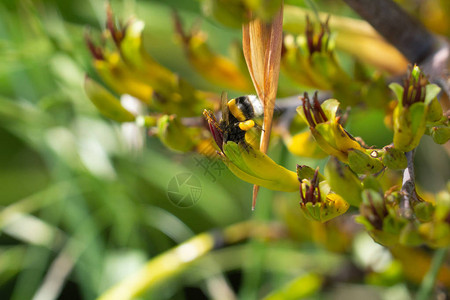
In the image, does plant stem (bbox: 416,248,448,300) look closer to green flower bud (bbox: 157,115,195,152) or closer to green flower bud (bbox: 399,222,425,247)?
green flower bud (bbox: 399,222,425,247)

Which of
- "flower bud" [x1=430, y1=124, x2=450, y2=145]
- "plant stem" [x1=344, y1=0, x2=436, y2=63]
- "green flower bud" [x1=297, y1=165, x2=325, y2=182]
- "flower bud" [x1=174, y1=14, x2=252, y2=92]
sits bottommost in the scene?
"green flower bud" [x1=297, y1=165, x2=325, y2=182]

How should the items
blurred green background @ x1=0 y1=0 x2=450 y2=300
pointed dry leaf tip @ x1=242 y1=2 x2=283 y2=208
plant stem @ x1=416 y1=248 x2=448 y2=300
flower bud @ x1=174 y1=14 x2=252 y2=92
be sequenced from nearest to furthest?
pointed dry leaf tip @ x1=242 y1=2 x2=283 y2=208 < plant stem @ x1=416 y1=248 x2=448 y2=300 < flower bud @ x1=174 y1=14 x2=252 y2=92 < blurred green background @ x1=0 y1=0 x2=450 y2=300

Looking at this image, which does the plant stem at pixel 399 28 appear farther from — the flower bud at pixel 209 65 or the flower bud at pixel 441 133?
the flower bud at pixel 209 65

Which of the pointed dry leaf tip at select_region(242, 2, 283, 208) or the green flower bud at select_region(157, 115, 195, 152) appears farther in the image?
the green flower bud at select_region(157, 115, 195, 152)

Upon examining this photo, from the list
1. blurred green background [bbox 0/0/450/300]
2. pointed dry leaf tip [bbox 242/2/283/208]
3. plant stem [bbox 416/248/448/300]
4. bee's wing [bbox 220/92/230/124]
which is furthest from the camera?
blurred green background [bbox 0/0/450/300]

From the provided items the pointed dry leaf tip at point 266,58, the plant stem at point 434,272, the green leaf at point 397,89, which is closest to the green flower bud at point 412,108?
the green leaf at point 397,89

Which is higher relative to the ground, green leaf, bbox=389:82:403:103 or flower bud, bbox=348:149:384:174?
green leaf, bbox=389:82:403:103

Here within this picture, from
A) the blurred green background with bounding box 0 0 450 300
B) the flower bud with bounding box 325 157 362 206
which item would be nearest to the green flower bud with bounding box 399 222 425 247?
the flower bud with bounding box 325 157 362 206
